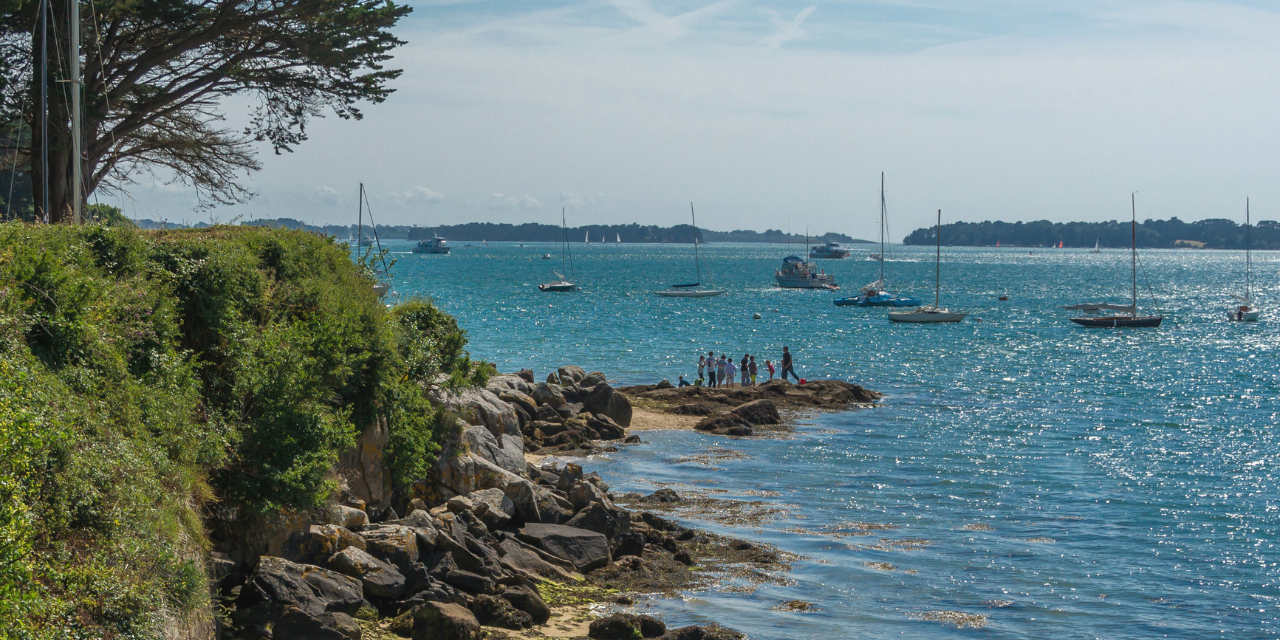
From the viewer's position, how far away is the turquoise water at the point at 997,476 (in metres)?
17.2

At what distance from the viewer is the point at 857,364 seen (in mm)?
52844

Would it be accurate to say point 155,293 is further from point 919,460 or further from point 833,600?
point 919,460

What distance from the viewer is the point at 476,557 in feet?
52.4

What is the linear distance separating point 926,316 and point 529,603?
69351mm

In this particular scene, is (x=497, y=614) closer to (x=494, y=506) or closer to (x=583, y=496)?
(x=494, y=506)

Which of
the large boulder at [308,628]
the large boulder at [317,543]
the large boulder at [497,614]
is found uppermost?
the large boulder at [317,543]

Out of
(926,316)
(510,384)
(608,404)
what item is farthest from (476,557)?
(926,316)

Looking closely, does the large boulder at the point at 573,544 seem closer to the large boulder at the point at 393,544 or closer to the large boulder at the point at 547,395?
the large boulder at the point at 393,544

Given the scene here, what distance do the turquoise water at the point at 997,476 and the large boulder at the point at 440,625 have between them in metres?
3.46

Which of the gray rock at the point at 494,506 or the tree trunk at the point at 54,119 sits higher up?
the tree trunk at the point at 54,119

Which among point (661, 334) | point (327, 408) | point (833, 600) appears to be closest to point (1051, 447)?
point (833, 600)

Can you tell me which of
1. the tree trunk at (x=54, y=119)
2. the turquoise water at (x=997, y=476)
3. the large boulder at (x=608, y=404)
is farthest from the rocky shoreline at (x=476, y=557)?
the tree trunk at (x=54, y=119)

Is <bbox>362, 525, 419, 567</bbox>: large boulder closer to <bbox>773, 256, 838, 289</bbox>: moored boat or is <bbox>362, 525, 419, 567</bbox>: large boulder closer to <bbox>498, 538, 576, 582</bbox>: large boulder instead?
<bbox>498, 538, 576, 582</bbox>: large boulder

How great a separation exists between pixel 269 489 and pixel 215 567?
4.30 ft
